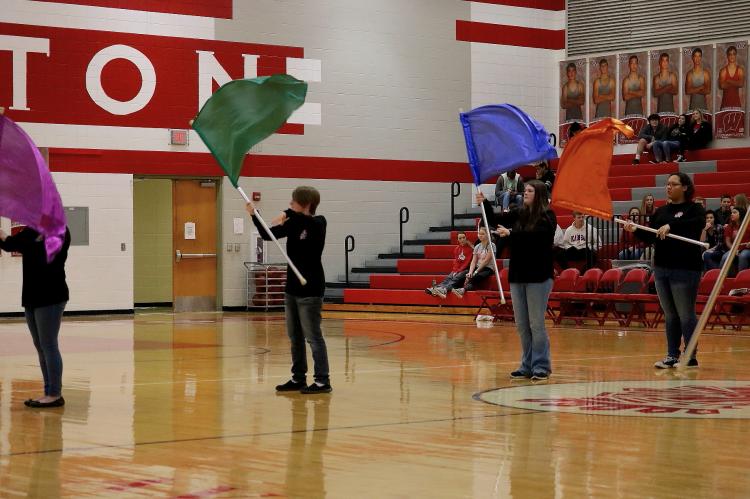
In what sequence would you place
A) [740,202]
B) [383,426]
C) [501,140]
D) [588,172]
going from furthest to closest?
[740,202] < [501,140] < [588,172] < [383,426]

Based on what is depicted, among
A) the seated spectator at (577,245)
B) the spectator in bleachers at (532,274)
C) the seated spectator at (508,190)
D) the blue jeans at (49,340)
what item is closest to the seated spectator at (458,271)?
the seated spectator at (577,245)

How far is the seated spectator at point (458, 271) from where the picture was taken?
23.1m

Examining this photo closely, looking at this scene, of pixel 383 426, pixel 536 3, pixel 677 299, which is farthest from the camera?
pixel 536 3

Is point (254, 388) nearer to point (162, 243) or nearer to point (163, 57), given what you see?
point (163, 57)

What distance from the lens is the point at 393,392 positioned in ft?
35.7

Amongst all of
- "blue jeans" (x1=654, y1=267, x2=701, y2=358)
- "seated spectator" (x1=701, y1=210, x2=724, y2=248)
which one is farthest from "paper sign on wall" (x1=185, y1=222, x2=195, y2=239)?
"blue jeans" (x1=654, y1=267, x2=701, y2=358)

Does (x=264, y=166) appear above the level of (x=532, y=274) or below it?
above

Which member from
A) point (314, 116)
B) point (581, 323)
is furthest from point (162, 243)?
point (581, 323)

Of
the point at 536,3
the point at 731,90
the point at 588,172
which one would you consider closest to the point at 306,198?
the point at 588,172

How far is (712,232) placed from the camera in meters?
20.4

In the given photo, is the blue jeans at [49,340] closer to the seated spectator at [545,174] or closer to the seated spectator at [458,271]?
the seated spectator at [458,271]

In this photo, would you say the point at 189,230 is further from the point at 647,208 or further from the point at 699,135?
the point at 699,135

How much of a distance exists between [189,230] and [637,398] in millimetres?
16426

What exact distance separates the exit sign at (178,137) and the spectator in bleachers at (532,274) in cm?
1399
